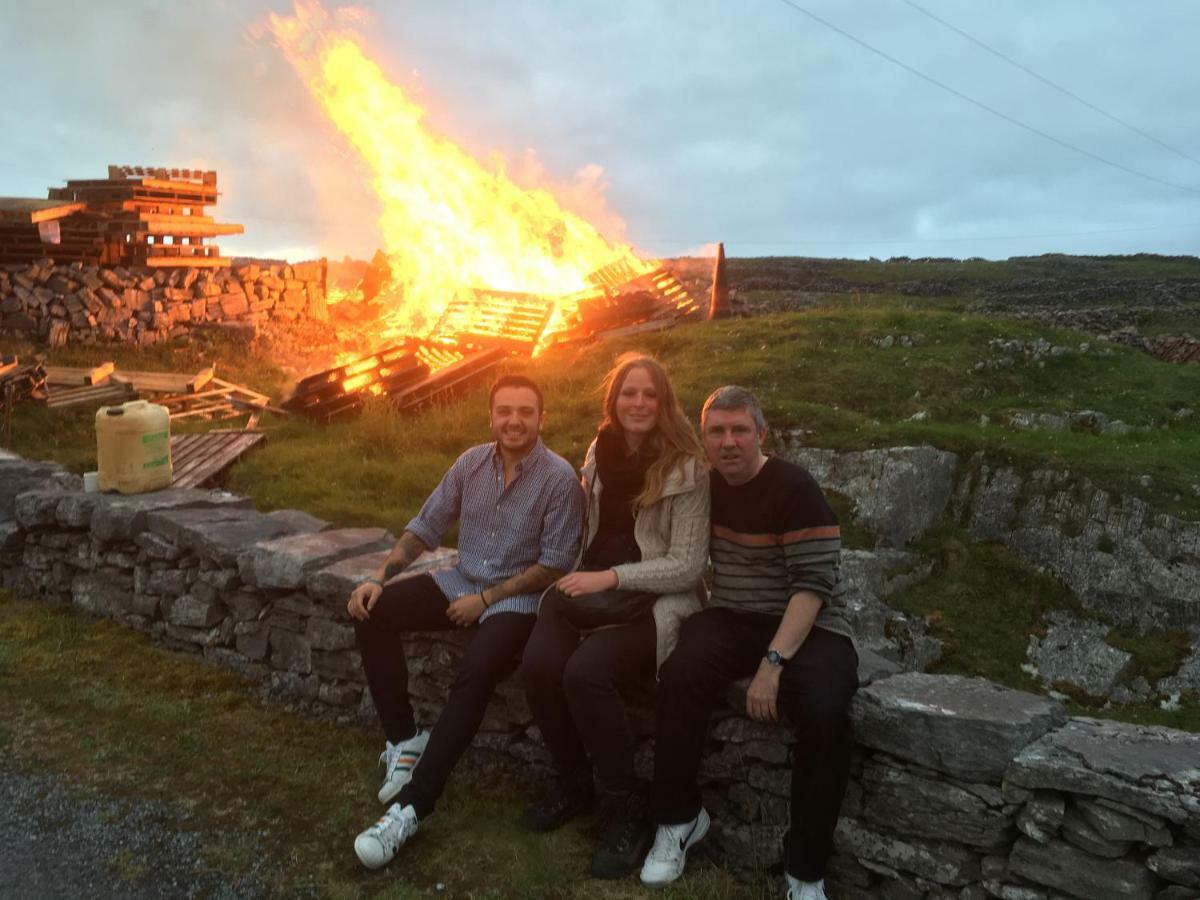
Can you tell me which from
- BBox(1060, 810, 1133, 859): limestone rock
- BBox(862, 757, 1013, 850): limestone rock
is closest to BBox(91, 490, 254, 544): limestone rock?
BBox(862, 757, 1013, 850): limestone rock

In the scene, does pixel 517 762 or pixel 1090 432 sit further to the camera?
pixel 1090 432

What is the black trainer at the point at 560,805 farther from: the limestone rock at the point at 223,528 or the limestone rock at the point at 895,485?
the limestone rock at the point at 895,485

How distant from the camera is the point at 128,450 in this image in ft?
22.5

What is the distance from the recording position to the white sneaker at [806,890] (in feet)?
11.3

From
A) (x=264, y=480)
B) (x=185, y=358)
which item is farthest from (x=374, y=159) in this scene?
(x=264, y=480)

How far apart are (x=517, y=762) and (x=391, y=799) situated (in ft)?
2.03

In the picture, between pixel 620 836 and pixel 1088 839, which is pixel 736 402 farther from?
pixel 1088 839

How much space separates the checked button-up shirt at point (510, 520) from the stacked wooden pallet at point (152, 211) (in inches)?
619

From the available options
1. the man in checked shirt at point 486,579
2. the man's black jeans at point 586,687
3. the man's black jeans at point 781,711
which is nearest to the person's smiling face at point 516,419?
the man in checked shirt at point 486,579

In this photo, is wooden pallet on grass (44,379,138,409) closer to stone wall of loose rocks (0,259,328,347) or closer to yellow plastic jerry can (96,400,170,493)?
stone wall of loose rocks (0,259,328,347)

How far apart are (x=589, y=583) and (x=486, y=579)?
768 mm

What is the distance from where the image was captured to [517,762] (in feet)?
14.8

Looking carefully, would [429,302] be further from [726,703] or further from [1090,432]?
[726,703]

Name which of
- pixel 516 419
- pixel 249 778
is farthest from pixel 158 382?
pixel 516 419
